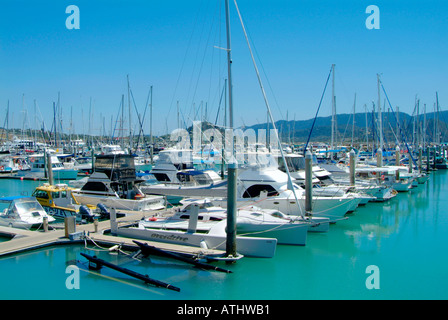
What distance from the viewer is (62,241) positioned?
1653 cm

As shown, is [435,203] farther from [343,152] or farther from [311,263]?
[343,152]

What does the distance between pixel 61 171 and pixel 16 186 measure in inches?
241

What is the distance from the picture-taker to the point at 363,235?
20.0m

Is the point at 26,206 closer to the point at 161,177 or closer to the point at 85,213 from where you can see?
the point at 85,213

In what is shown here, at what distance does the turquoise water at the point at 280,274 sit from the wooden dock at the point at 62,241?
0.31 meters

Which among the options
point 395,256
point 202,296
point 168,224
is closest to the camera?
point 202,296

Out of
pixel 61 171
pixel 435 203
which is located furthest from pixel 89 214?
pixel 61 171

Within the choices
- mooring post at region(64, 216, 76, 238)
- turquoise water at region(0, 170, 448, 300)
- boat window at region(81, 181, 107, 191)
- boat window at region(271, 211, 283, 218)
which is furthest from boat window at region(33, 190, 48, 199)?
boat window at region(271, 211, 283, 218)

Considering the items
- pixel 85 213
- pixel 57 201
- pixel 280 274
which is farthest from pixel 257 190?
pixel 57 201

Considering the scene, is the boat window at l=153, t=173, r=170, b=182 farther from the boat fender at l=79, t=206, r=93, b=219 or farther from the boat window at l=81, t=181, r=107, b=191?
the boat fender at l=79, t=206, r=93, b=219

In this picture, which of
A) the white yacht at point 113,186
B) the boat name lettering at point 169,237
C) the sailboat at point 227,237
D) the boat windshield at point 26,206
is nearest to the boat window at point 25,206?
the boat windshield at point 26,206

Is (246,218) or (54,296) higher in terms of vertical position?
(246,218)

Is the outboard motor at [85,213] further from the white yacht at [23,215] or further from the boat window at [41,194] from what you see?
the boat window at [41,194]

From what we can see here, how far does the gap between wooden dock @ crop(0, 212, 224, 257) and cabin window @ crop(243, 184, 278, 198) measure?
7.56 meters
